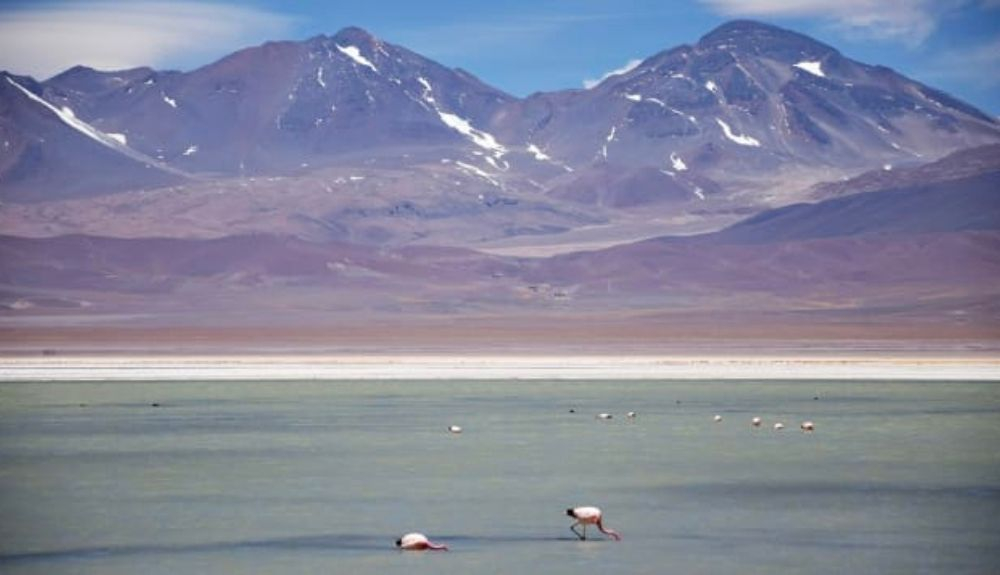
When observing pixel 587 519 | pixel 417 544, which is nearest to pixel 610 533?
pixel 587 519

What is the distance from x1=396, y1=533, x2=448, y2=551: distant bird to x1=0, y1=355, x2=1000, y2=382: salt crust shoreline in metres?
34.2

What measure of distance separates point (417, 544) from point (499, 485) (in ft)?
19.7

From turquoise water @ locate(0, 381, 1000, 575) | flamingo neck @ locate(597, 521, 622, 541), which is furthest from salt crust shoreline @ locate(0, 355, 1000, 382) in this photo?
flamingo neck @ locate(597, 521, 622, 541)

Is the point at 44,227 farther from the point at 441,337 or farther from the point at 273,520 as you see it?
the point at 273,520

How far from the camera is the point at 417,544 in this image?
21.2m

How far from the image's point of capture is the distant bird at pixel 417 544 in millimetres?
21250

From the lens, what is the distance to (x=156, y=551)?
21.5 meters

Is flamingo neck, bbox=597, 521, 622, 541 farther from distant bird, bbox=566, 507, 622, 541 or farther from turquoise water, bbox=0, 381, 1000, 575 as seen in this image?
turquoise water, bbox=0, 381, 1000, 575

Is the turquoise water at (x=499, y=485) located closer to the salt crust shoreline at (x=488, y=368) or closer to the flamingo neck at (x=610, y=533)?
the flamingo neck at (x=610, y=533)

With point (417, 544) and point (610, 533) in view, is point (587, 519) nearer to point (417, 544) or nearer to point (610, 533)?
point (610, 533)

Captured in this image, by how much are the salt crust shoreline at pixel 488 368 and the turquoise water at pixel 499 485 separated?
→ 1098cm

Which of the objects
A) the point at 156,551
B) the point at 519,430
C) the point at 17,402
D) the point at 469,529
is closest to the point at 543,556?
the point at 469,529

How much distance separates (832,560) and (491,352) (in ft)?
173

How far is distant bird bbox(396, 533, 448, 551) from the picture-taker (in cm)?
2125
